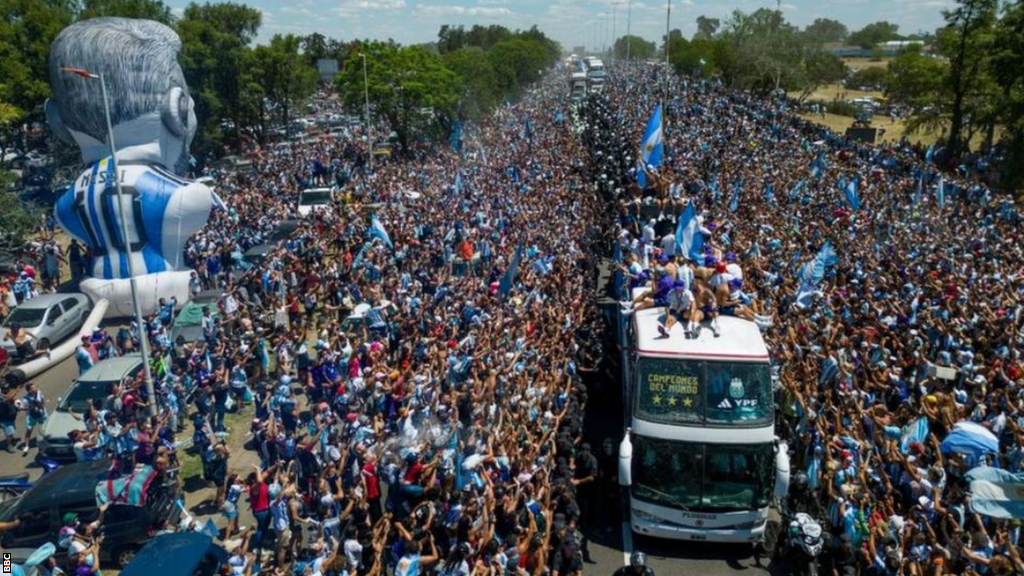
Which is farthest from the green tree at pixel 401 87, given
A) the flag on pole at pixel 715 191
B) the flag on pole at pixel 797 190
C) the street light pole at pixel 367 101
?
the flag on pole at pixel 797 190

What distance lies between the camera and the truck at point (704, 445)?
9.38m

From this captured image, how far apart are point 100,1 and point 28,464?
40.1 meters

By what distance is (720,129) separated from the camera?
126 ft

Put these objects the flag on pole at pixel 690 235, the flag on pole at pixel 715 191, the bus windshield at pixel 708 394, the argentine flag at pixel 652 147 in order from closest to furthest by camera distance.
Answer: the bus windshield at pixel 708 394, the flag on pole at pixel 690 235, the argentine flag at pixel 652 147, the flag on pole at pixel 715 191

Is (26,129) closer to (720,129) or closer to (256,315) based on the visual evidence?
(256,315)

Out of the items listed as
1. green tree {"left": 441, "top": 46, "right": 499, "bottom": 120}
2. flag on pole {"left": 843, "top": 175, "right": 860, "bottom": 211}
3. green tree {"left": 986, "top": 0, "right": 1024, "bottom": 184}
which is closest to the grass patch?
flag on pole {"left": 843, "top": 175, "right": 860, "bottom": 211}

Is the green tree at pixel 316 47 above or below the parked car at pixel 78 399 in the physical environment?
above

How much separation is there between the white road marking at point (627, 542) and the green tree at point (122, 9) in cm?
4222

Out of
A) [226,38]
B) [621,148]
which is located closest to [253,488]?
[621,148]

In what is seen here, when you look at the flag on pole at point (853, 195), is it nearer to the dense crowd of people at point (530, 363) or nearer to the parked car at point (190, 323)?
the dense crowd of people at point (530, 363)

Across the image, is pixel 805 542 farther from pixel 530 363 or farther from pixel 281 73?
pixel 281 73

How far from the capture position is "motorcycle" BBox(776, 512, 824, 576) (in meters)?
8.75

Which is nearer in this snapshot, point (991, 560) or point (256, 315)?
point (991, 560)

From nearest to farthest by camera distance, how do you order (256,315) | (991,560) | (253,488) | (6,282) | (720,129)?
1. (991,560)
2. (253,488)
3. (256,315)
4. (6,282)
5. (720,129)
